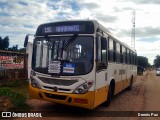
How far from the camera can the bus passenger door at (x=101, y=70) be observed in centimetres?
909

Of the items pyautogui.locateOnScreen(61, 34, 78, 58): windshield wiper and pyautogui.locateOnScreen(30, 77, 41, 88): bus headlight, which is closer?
pyautogui.locateOnScreen(61, 34, 78, 58): windshield wiper

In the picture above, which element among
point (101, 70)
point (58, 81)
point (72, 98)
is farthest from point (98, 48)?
point (72, 98)

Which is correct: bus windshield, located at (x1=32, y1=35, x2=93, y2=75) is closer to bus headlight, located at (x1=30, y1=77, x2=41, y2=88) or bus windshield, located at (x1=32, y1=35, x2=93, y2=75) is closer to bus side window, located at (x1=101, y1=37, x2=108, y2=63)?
bus headlight, located at (x1=30, y1=77, x2=41, y2=88)

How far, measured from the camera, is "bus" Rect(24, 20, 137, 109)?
339 inches

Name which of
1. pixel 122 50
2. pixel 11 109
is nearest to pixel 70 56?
pixel 11 109

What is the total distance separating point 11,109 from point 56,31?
3.04 m

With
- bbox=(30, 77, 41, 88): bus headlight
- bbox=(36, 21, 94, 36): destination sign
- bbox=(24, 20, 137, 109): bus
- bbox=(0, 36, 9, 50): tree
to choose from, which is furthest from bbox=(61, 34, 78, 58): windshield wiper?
bbox=(0, 36, 9, 50): tree

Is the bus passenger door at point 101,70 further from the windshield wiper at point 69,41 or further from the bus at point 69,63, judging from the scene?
the windshield wiper at point 69,41

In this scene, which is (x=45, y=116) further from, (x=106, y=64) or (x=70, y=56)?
(x=106, y=64)

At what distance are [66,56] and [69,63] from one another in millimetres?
304

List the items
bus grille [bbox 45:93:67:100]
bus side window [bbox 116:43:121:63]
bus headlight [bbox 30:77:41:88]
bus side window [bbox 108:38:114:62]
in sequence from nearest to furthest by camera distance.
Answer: bus grille [bbox 45:93:67:100]
bus headlight [bbox 30:77:41:88]
bus side window [bbox 108:38:114:62]
bus side window [bbox 116:43:121:63]

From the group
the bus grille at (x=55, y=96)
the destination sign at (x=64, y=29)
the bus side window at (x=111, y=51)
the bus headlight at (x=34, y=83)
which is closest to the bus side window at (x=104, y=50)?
the bus side window at (x=111, y=51)

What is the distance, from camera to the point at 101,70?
9641mm

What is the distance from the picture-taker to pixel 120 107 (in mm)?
11438
